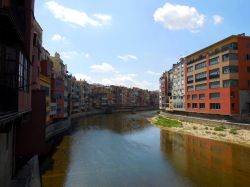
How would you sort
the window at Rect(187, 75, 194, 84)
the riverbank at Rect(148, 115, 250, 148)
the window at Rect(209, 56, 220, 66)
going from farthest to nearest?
the window at Rect(187, 75, 194, 84) < the window at Rect(209, 56, 220, 66) < the riverbank at Rect(148, 115, 250, 148)

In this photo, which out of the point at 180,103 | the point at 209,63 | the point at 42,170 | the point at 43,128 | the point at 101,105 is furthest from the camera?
the point at 101,105

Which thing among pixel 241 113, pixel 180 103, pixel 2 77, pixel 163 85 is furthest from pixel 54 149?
pixel 163 85

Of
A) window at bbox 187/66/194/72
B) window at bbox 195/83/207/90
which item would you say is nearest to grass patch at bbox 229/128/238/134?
window at bbox 195/83/207/90

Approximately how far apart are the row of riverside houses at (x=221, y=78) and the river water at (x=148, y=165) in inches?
633

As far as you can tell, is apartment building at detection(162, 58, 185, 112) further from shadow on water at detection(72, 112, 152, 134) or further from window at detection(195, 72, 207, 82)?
window at detection(195, 72, 207, 82)

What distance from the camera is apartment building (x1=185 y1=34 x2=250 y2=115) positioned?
65.9 m

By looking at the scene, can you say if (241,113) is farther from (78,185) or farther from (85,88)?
(85,88)

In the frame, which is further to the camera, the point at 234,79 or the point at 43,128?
the point at 234,79

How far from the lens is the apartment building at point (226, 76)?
65.9 meters

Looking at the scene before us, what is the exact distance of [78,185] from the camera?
2912 cm

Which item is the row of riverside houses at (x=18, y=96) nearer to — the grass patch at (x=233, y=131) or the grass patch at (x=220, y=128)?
the grass patch at (x=233, y=131)

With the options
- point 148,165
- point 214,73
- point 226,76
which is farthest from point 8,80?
point 214,73

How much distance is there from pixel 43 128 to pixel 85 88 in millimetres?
128849

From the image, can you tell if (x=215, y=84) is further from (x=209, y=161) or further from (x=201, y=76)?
(x=209, y=161)
